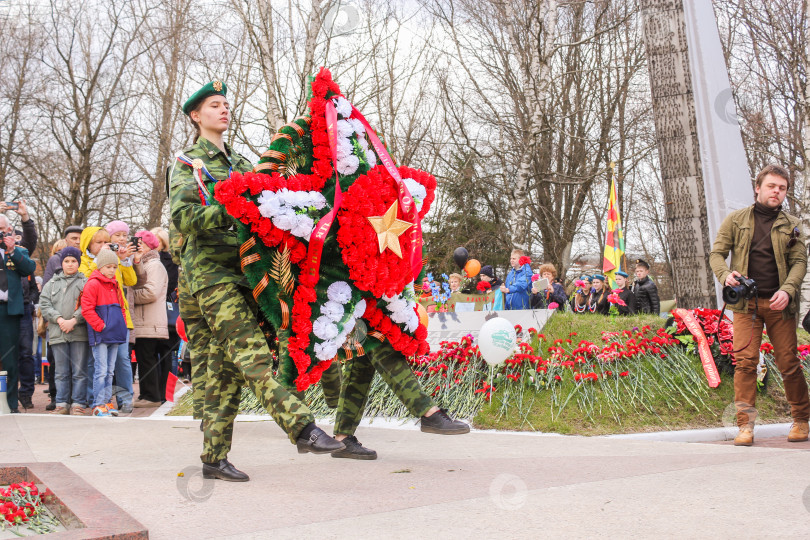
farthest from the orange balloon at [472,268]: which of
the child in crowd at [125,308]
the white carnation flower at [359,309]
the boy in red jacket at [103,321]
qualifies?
the white carnation flower at [359,309]

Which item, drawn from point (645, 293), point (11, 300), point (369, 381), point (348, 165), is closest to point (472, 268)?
point (645, 293)

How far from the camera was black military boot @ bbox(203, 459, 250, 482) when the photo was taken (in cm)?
410

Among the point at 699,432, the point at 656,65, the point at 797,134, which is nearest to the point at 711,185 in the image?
the point at 656,65

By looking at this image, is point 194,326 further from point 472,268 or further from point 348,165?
point 472,268

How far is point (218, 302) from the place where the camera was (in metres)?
4.05

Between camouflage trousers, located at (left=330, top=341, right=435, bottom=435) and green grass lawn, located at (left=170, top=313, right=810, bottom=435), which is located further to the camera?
green grass lawn, located at (left=170, top=313, right=810, bottom=435)

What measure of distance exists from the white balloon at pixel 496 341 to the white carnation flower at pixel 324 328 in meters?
2.53

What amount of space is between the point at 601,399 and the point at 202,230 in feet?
12.5

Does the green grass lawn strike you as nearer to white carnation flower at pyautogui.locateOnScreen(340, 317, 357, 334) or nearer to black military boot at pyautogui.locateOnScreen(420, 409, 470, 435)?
black military boot at pyautogui.locateOnScreen(420, 409, 470, 435)

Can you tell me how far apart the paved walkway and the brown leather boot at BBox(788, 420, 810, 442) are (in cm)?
29

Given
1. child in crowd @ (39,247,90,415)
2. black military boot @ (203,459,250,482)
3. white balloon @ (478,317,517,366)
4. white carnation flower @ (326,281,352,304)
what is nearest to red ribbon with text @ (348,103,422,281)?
white carnation flower @ (326,281,352,304)

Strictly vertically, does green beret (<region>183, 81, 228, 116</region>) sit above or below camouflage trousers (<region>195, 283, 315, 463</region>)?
above

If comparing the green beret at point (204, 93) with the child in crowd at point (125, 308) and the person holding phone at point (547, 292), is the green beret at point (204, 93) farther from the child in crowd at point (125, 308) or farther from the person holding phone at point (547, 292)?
the person holding phone at point (547, 292)

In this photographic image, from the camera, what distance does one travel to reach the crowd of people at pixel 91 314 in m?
8.07
